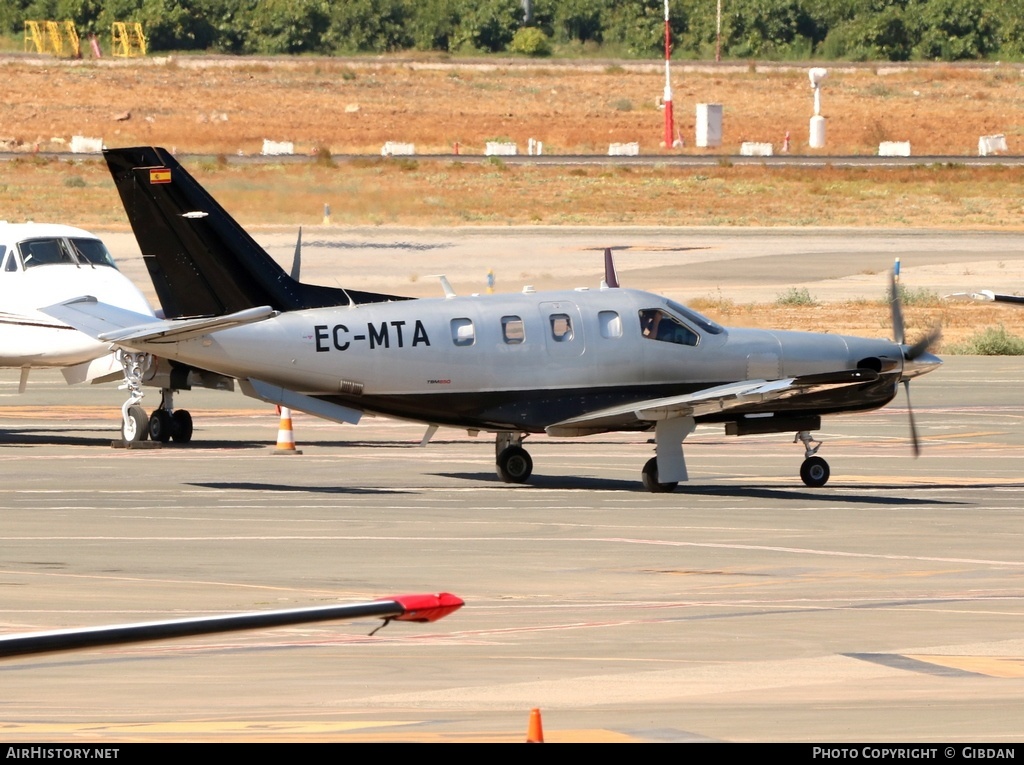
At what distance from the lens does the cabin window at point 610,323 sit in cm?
2383

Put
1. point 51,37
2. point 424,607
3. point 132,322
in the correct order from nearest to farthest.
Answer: point 424,607 < point 132,322 < point 51,37

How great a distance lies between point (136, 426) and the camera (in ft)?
90.7

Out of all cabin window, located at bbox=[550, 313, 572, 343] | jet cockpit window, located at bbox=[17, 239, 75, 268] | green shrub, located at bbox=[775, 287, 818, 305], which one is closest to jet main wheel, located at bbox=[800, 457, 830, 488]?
cabin window, located at bbox=[550, 313, 572, 343]

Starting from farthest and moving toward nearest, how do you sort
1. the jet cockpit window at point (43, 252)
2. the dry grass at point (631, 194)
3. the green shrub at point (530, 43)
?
the green shrub at point (530, 43)
the dry grass at point (631, 194)
the jet cockpit window at point (43, 252)

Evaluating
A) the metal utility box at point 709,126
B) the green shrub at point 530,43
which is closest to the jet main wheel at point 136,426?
the metal utility box at point 709,126

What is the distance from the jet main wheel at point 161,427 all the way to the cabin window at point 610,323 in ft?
24.3

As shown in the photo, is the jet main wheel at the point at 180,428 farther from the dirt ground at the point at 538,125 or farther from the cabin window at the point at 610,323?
the dirt ground at the point at 538,125

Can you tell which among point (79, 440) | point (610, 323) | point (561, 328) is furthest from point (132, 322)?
point (610, 323)

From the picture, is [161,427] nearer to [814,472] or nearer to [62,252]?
[62,252]

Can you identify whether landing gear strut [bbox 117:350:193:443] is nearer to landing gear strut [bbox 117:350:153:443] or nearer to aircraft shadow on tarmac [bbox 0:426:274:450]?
landing gear strut [bbox 117:350:153:443]

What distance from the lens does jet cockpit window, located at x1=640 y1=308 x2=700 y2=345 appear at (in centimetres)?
2394

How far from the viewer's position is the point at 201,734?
9812 millimetres

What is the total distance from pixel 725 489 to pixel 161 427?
877cm

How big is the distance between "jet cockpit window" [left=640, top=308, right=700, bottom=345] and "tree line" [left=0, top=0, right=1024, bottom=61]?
412 ft
